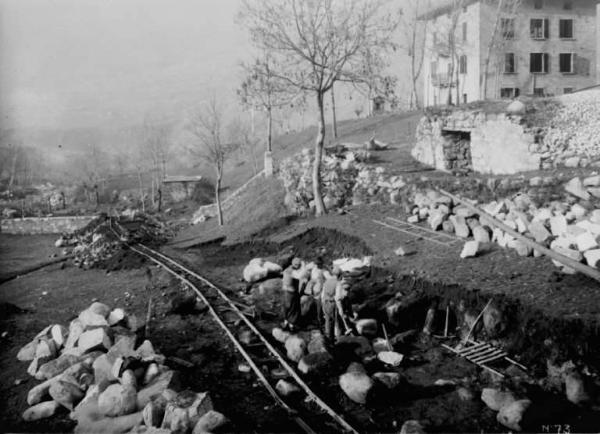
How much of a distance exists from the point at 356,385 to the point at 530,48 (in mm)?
38095

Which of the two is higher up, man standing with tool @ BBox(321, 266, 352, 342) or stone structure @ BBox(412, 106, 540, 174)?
stone structure @ BBox(412, 106, 540, 174)

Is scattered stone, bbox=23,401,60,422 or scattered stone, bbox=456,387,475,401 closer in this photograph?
scattered stone, bbox=456,387,475,401

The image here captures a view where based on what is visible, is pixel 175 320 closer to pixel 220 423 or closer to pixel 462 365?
pixel 220 423

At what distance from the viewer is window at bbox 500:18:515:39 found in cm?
3769

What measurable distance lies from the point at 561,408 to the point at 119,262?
60.9ft

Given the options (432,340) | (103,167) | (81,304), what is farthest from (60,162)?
(432,340)

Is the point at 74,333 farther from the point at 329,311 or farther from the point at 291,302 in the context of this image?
the point at 329,311

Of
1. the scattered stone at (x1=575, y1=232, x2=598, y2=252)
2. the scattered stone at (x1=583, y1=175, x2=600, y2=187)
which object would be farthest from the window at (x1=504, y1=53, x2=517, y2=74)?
the scattered stone at (x1=575, y1=232, x2=598, y2=252)

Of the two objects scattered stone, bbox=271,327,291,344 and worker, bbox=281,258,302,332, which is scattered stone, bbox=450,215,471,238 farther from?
scattered stone, bbox=271,327,291,344

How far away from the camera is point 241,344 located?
36.7 feet

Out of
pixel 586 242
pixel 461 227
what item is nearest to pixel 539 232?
pixel 586 242

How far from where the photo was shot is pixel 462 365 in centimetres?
951

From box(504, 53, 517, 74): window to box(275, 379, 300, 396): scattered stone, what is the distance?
3701 cm

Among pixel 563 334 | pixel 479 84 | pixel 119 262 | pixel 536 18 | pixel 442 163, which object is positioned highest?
pixel 536 18
